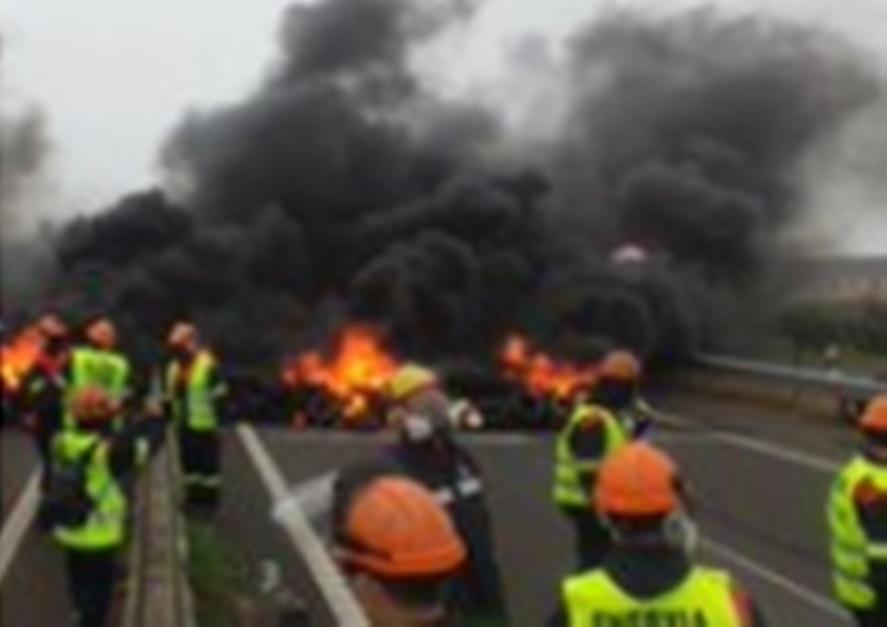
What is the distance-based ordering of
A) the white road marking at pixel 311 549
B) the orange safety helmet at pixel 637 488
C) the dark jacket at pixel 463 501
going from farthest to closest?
1. the white road marking at pixel 311 549
2. the dark jacket at pixel 463 501
3. the orange safety helmet at pixel 637 488

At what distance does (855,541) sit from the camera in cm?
1049

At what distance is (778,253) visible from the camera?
41.2 metres

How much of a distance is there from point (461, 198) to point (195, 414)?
64.0 feet

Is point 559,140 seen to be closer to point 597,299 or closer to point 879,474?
point 597,299

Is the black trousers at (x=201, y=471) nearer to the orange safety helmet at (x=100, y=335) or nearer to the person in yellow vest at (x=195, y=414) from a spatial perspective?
the person in yellow vest at (x=195, y=414)

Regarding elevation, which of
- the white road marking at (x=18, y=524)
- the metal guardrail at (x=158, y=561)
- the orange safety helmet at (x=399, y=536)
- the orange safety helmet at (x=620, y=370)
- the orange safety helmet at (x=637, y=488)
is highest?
the orange safety helmet at (x=399, y=536)

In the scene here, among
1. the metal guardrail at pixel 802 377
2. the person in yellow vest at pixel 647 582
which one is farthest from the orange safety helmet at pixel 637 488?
the metal guardrail at pixel 802 377

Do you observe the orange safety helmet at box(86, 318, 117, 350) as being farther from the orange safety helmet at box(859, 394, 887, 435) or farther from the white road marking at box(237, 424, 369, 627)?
the orange safety helmet at box(859, 394, 887, 435)

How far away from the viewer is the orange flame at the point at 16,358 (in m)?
31.0

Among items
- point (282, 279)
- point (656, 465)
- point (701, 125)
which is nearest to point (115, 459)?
point (656, 465)

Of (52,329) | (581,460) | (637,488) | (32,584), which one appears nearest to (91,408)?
(581,460)

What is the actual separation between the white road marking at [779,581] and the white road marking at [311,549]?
2944 mm

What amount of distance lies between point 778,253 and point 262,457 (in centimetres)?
1732

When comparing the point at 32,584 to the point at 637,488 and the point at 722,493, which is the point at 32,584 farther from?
the point at 637,488
